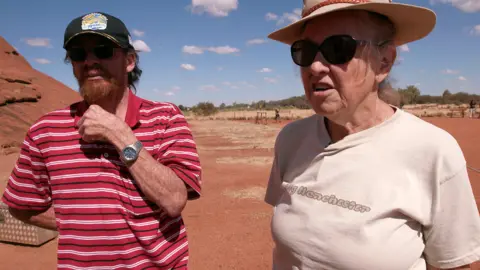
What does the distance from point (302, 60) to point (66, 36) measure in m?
1.25

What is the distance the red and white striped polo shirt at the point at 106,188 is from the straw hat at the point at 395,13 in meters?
0.87

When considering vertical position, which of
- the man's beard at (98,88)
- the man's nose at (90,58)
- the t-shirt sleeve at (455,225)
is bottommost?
the t-shirt sleeve at (455,225)

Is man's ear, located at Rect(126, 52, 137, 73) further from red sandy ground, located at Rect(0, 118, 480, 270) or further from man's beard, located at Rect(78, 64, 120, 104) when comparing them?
red sandy ground, located at Rect(0, 118, 480, 270)

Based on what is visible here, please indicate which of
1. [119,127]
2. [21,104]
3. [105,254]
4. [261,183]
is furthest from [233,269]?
[21,104]

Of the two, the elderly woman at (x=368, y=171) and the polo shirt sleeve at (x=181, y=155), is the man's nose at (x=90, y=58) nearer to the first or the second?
the polo shirt sleeve at (x=181, y=155)

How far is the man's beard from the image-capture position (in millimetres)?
1985

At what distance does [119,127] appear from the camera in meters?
1.81

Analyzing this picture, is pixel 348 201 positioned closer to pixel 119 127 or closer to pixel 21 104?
pixel 119 127

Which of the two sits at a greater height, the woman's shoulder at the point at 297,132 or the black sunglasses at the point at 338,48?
the black sunglasses at the point at 338,48

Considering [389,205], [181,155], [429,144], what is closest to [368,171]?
[389,205]

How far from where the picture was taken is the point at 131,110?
203 cm

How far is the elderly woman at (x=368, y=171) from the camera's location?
1.42 metres

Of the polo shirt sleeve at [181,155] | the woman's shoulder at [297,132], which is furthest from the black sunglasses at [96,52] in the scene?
the woman's shoulder at [297,132]

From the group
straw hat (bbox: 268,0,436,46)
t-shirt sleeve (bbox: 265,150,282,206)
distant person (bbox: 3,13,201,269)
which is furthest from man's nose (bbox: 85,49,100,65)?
t-shirt sleeve (bbox: 265,150,282,206)
